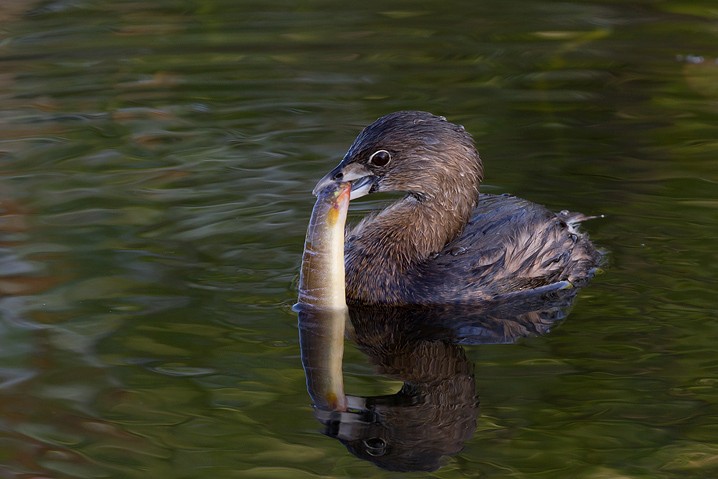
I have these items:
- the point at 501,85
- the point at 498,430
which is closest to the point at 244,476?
the point at 498,430

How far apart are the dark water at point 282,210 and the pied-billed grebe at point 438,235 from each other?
1.03 ft

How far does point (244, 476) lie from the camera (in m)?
4.49

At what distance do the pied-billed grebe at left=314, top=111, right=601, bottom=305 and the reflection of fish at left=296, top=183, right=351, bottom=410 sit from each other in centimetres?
32

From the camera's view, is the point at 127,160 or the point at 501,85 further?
the point at 501,85

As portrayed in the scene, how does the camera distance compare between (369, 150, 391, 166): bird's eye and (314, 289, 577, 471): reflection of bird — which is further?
(369, 150, 391, 166): bird's eye

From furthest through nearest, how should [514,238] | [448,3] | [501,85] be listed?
[448,3] < [501,85] < [514,238]

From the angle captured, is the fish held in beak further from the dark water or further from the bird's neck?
the dark water

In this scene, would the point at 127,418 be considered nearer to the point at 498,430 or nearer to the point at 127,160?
the point at 498,430

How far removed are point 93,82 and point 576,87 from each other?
12.4 feet

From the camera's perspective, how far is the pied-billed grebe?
6.27 metres

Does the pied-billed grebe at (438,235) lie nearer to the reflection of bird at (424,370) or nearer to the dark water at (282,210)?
the reflection of bird at (424,370)

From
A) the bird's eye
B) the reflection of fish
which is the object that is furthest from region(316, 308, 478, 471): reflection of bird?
the bird's eye

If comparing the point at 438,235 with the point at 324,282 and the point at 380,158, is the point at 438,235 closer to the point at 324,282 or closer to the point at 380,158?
the point at 380,158

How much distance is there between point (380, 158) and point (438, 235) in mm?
516
